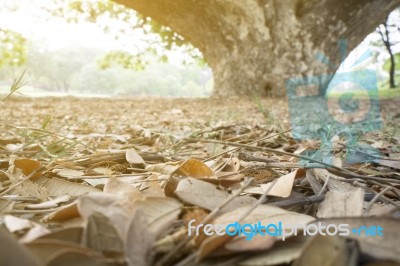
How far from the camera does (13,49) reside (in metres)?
8.77

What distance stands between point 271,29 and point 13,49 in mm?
6916

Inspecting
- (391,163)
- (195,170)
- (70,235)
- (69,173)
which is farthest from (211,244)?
(391,163)

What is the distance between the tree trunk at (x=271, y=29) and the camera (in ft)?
15.8

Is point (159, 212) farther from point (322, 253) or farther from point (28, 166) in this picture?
point (28, 166)

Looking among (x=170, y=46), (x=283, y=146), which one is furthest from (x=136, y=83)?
(x=283, y=146)

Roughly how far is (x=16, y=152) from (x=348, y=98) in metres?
3.16

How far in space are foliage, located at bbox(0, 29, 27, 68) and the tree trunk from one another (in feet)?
15.5

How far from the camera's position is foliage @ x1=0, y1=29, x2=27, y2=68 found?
27.9ft

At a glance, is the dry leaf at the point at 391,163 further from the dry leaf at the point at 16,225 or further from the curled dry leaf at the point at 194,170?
the dry leaf at the point at 16,225

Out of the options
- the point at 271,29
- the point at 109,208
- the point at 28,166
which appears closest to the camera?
the point at 109,208

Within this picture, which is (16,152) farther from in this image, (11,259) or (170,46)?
(170,46)

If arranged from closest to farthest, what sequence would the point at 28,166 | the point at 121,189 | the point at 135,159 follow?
the point at 121,189, the point at 28,166, the point at 135,159

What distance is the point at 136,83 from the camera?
105 ft

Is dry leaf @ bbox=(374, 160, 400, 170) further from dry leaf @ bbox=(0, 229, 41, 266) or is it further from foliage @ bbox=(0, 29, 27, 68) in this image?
foliage @ bbox=(0, 29, 27, 68)
